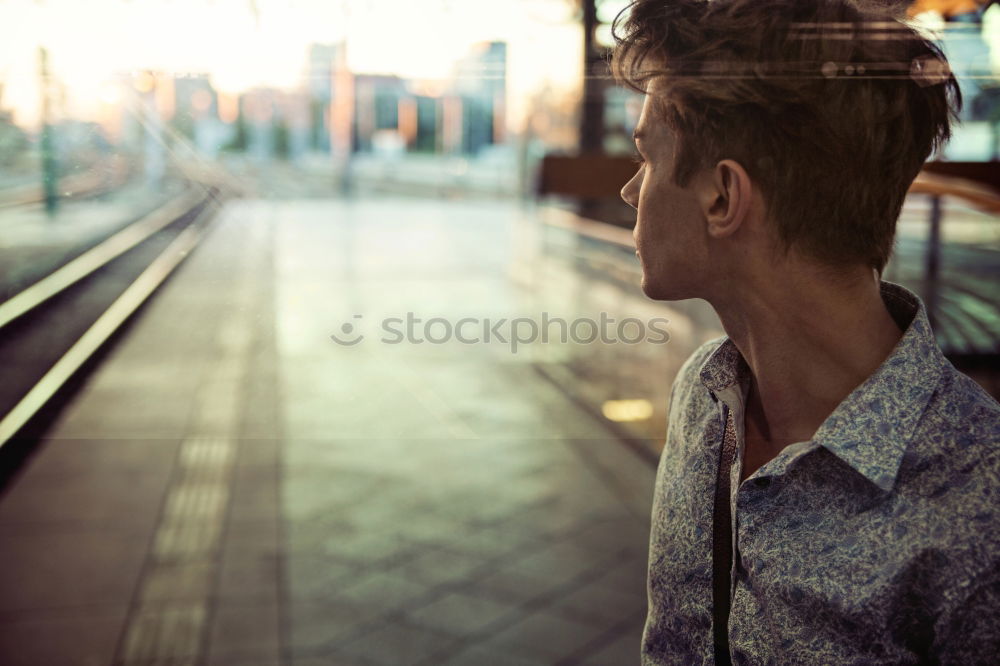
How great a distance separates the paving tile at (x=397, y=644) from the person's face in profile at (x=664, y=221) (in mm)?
1711

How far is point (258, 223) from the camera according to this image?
2498mm

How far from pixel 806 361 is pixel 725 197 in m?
0.17

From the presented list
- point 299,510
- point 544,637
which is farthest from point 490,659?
point 299,510

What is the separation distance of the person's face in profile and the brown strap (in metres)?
0.16

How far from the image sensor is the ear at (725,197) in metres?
0.86

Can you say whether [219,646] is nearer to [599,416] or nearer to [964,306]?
[599,416]

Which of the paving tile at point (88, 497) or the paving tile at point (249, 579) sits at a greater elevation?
the paving tile at point (88, 497)

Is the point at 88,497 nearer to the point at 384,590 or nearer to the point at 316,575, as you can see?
the point at 316,575

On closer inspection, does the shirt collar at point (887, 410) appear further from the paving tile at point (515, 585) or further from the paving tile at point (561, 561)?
the paving tile at point (561, 561)

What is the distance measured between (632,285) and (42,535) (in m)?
2.03

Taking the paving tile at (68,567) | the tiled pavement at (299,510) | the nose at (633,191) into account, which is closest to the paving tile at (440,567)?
the tiled pavement at (299,510)

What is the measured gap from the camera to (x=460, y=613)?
8.51 ft

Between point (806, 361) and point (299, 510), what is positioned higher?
point (806, 361)

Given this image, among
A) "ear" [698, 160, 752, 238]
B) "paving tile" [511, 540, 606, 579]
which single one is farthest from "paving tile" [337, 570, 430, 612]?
"ear" [698, 160, 752, 238]
